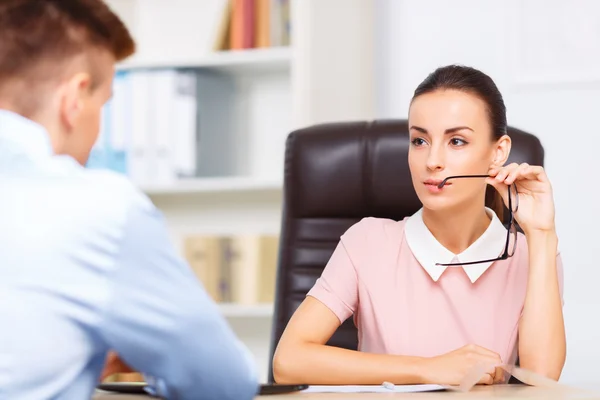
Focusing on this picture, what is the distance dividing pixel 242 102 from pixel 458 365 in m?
1.86

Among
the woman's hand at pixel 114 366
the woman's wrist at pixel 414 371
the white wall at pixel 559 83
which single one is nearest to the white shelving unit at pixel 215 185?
the white wall at pixel 559 83

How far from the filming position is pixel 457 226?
1628mm

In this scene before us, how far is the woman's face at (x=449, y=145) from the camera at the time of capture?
5.08 ft

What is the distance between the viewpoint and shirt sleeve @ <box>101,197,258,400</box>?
0.79 m

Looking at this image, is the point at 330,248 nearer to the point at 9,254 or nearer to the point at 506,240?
the point at 506,240

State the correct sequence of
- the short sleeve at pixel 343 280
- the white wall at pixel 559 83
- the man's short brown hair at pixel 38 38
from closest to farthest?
1. the man's short brown hair at pixel 38 38
2. the short sleeve at pixel 343 280
3. the white wall at pixel 559 83

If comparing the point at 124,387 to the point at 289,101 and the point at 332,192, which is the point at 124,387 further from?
the point at 289,101

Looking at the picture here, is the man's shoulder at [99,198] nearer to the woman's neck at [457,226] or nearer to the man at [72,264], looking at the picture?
the man at [72,264]

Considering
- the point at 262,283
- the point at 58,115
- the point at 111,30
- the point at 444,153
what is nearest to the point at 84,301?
the point at 58,115

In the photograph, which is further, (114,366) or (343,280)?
(343,280)

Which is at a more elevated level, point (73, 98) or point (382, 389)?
point (73, 98)

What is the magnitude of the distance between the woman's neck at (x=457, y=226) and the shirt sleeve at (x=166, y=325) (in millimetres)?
826

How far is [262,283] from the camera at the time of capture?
2777mm

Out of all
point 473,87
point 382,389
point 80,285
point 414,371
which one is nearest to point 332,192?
point 473,87
